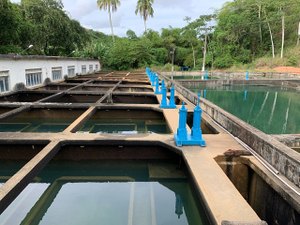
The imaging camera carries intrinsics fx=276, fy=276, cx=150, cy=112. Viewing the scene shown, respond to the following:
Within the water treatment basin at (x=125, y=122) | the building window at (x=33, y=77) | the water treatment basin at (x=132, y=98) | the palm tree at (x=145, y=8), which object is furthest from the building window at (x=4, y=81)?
the palm tree at (x=145, y=8)

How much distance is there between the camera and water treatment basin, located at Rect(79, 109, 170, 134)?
8.63 meters

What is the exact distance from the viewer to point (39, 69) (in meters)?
13.8

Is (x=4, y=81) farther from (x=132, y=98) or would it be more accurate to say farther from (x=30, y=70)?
(x=132, y=98)

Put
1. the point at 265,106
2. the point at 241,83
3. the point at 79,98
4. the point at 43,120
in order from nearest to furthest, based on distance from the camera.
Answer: the point at 43,120
the point at 79,98
the point at 265,106
the point at 241,83

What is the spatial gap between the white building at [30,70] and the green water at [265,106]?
10.1 meters

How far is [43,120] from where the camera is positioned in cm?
860

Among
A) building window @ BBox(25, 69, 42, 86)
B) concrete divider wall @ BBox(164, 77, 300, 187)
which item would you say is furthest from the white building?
concrete divider wall @ BBox(164, 77, 300, 187)

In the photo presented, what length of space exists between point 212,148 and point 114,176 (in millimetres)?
1827

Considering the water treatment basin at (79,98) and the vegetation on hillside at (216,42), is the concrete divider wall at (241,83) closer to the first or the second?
the vegetation on hillside at (216,42)

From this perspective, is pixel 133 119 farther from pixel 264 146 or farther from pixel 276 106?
pixel 276 106

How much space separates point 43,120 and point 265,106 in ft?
46.3

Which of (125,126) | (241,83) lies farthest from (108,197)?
(241,83)

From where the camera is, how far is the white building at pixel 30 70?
10379mm

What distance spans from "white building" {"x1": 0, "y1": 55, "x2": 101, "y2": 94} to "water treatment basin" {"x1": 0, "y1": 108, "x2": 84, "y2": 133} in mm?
2146
